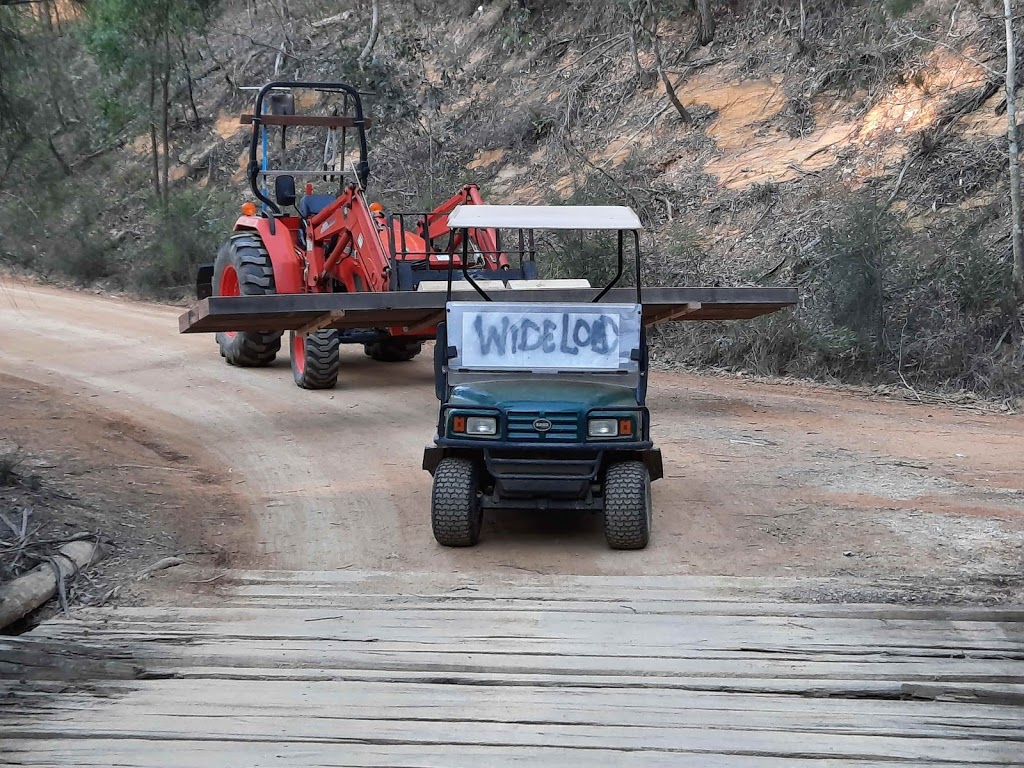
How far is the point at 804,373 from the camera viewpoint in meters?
14.0

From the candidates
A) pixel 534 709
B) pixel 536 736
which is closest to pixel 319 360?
pixel 534 709

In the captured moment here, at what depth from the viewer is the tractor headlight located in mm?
7348

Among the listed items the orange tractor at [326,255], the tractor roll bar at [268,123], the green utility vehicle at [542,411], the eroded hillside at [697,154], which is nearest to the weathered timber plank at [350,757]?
the green utility vehicle at [542,411]

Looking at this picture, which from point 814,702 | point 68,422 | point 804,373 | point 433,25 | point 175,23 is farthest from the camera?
point 433,25

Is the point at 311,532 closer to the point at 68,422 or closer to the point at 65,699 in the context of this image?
the point at 65,699

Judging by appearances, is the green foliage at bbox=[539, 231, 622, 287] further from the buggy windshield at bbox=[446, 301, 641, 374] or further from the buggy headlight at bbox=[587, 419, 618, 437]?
the buggy headlight at bbox=[587, 419, 618, 437]

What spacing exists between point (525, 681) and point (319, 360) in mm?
8072

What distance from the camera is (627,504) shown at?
7355 mm

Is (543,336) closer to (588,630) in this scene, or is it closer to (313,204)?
(588,630)

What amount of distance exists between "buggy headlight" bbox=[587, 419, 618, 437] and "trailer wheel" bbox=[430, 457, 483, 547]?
0.82 meters

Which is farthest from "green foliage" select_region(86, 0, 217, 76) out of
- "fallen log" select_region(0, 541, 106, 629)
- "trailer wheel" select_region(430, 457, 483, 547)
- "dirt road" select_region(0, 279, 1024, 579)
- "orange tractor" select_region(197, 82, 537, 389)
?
"trailer wheel" select_region(430, 457, 483, 547)

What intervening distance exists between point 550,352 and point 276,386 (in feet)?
20.0

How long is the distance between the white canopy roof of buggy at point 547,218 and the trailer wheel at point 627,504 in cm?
171

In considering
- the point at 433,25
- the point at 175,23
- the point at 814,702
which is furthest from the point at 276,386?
the point at 433,25
